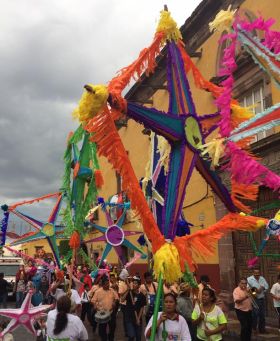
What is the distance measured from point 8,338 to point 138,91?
15338 millimetres

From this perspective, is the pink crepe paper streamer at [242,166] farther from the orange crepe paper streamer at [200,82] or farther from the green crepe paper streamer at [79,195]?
the green crepe paper streamer at [79,195]

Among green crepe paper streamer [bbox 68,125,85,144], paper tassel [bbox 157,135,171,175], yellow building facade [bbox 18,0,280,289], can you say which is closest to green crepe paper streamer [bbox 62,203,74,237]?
green crepe paper streamer [bbox 68,125,85,144]

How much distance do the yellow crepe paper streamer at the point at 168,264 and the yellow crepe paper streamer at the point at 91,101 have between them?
146cm

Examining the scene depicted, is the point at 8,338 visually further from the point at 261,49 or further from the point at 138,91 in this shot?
the point at 138,91

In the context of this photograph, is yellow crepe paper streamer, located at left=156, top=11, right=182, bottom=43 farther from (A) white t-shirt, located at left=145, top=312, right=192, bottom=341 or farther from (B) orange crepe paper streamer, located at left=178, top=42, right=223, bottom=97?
(A) white t-shirt, located at left=145, top=312, right=192, bottom=341

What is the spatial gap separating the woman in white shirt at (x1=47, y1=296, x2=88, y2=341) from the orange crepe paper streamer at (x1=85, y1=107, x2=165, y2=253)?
3.48 feet

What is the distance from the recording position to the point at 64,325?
160 inches

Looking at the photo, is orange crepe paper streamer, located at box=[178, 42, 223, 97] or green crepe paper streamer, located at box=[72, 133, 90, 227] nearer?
orange crepe paper streamer, located at box=[178, 42, 223, 97]

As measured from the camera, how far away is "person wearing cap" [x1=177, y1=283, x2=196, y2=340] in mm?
6168

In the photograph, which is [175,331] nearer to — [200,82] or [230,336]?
[200,82]

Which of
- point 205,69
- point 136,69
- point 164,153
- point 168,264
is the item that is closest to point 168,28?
point 136,69

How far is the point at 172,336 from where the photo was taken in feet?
12.9

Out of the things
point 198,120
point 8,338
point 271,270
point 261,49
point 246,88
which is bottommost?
point 8,338

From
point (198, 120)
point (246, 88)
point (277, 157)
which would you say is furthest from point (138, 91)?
point (198, 120)
